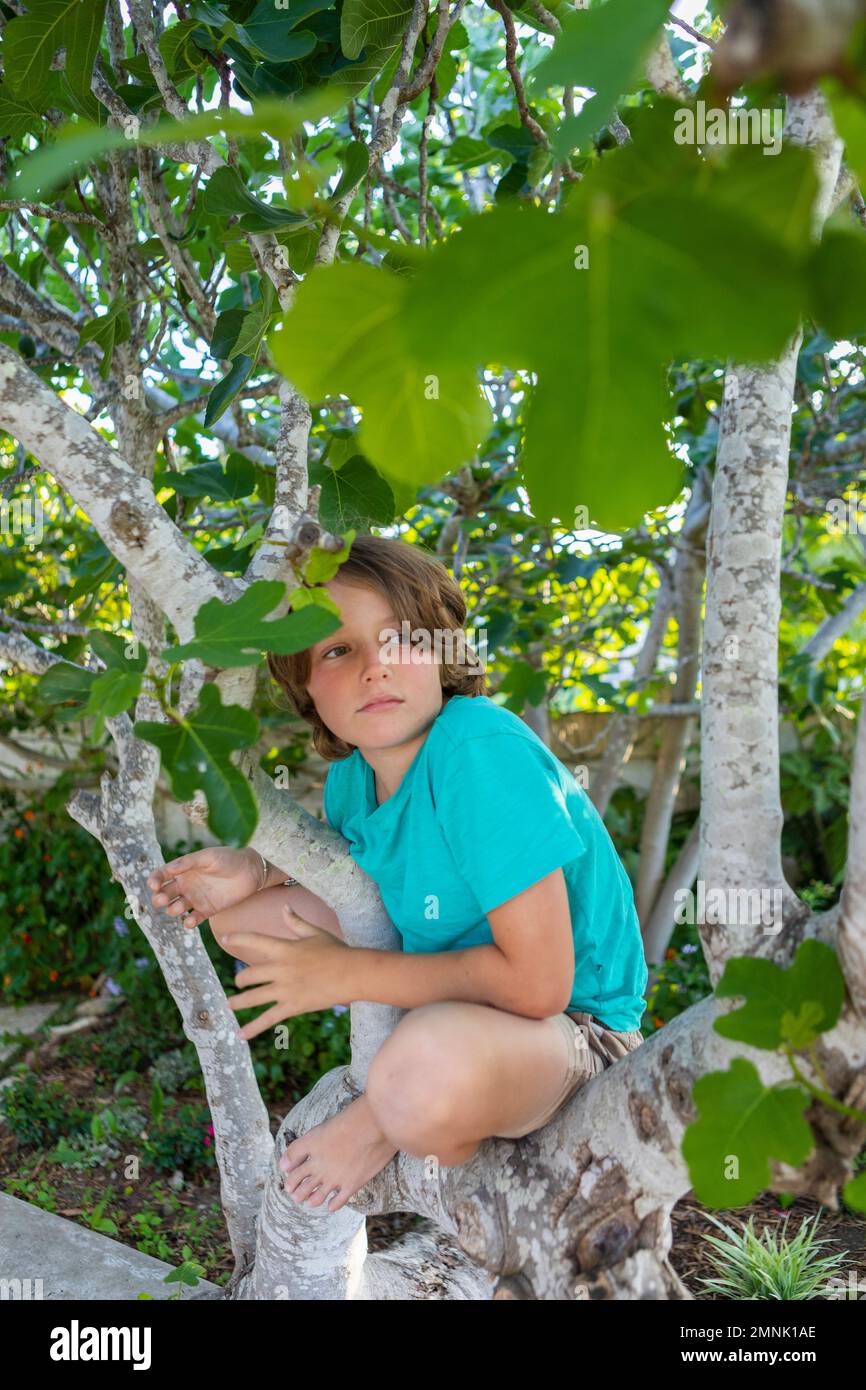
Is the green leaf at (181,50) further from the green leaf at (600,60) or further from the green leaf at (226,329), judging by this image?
the green leaf at (600,60)

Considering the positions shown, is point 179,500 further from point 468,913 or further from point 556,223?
point 556,223

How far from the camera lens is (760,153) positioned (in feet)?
1.07

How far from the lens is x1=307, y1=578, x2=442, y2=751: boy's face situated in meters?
1.40

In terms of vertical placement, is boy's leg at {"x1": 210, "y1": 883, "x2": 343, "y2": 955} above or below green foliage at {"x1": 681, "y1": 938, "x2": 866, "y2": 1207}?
above

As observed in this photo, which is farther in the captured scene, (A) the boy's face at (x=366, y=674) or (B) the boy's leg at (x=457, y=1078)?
(A) the boy's face at (x=366, y=674)

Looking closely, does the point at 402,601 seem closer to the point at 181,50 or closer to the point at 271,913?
the point at 271,913

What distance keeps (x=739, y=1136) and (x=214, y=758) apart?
0.41 meters

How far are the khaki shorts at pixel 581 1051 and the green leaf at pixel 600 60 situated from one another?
43.2 inches

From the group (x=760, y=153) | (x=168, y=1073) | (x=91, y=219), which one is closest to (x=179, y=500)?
(x=91, y=219)

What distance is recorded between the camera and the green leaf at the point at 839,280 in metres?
0.31

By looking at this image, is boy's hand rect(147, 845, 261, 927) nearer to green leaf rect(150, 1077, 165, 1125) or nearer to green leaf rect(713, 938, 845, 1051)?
green leaf rect(713, 938, 845, 1051)

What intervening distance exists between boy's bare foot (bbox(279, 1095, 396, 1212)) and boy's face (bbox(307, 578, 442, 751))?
20.6 inches

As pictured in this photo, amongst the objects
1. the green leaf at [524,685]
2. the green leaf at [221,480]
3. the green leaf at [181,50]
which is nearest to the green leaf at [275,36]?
Answer: the green leaf at [181,50]

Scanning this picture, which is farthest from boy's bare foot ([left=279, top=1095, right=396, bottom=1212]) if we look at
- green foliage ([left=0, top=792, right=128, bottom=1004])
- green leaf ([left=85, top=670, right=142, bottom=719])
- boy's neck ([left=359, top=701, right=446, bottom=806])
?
green foliage ([left=0, top=792, right=128, bottom=1004])
